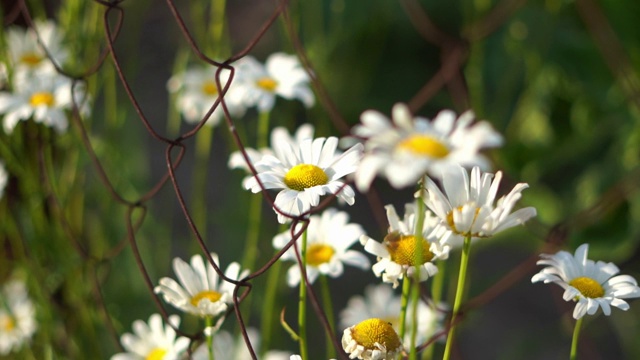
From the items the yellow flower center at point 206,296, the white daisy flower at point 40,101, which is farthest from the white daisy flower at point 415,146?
the white daisy flower at point 40,101

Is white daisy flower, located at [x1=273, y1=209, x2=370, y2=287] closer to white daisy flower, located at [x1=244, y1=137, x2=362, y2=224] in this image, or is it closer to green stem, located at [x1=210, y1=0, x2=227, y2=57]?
white daisy flower, located at [x1=244, y1=137, x2=362, y2=224]

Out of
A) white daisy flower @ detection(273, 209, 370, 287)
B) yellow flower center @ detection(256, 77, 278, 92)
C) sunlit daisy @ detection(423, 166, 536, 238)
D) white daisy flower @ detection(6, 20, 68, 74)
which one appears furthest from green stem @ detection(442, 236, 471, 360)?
white daisy flower @ detection(6, 20, 68, 74)

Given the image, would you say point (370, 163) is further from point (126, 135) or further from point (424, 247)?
point (126, 135)

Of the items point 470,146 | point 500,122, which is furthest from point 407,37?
point 470,146

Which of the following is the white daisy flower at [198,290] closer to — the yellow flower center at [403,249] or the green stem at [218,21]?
the yellow flower center at [403,249]

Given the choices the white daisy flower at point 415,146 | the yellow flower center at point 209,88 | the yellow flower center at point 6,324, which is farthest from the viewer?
the yellow flower center at point 209,88

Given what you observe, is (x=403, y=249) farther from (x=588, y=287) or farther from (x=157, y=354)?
(x=157, y=354)
